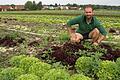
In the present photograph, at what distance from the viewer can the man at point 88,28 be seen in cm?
1146

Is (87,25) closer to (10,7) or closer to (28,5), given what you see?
(10,7)

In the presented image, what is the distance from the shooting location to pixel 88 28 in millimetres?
12078

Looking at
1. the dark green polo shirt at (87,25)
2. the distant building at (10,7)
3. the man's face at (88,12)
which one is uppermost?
the man's face at (88,12)

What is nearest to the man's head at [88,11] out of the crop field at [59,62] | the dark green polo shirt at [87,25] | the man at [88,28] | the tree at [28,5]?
the man at [88,28]

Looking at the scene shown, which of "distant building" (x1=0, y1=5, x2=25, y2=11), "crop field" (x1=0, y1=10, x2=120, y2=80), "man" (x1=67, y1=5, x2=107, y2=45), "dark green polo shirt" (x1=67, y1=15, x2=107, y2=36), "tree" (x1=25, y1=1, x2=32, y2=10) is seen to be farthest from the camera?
"tree" (x1=25, y1=1, x2=32, y2=10)

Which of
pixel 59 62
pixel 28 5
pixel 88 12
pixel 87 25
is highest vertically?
pixel 88 12

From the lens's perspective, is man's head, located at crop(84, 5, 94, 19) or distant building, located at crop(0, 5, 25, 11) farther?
distant building, located at crop(0, 5, 25, 11)

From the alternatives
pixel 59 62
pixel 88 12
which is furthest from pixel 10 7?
pixel 59 62

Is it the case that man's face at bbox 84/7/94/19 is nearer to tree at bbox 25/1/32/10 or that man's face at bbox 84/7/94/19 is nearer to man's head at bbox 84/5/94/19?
man's head at bbox 84/5/94/19

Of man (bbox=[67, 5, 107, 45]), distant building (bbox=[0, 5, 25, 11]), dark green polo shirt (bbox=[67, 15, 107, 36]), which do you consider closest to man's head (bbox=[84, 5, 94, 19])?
man (bbox=[67, 5, 107, 45])

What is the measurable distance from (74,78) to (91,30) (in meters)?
5.12

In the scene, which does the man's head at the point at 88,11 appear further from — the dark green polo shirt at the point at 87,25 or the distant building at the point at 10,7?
the distant building at the point at 10,7

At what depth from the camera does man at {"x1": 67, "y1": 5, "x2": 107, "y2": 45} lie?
11.5m

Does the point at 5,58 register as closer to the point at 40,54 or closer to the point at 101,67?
the point at 40,54
